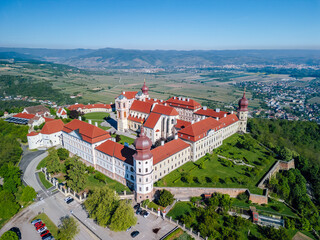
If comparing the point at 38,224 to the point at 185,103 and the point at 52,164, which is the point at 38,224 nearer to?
the point at 52,164

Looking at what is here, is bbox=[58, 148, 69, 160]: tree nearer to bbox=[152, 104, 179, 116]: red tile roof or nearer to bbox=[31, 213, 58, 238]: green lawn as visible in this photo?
bbox=[31, 213, 58, 238]: green lawn

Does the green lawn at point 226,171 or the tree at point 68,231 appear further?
the green lawn at point 226,171

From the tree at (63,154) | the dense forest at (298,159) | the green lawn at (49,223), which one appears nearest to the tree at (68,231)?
the green lawn at (49,223)

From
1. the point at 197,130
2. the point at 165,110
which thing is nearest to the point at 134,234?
the point at 197,130

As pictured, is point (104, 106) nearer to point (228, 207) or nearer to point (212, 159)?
point (212, 159)

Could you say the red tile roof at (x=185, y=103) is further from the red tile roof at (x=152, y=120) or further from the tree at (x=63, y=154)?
the tree at (x=63, y=154)

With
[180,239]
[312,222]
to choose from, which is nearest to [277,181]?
[312,222]

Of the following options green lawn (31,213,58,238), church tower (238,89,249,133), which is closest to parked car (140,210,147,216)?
green lawn (31,213,58,238)
